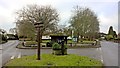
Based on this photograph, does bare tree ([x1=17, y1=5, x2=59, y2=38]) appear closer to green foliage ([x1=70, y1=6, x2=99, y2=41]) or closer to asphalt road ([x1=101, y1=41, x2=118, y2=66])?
→ green foliage ([x1=70, y1=6, x2=99, y2=41])

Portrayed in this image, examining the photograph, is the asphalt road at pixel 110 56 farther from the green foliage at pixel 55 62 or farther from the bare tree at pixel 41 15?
the bare tree at pixel 41 15

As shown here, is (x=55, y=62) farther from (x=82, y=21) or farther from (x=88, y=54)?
(x=82, y=21)

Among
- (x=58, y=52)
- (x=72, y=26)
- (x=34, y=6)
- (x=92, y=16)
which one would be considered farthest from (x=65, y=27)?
(x=58, y=52)

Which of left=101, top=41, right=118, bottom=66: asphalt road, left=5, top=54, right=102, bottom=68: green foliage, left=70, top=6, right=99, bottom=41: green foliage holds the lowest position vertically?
left=101, top=41, right=118, bottom=66: asphalt road

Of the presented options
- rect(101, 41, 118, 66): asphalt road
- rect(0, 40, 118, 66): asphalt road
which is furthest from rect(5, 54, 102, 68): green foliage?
rect(0, 40, 118, 66): asphalt road

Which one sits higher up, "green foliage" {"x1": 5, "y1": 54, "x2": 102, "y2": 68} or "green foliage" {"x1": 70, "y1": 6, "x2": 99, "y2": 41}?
"green foliage" {"x1": 70, "y1": 6, "x2": 99, "y2": 41}

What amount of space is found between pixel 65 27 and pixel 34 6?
33.8 ft

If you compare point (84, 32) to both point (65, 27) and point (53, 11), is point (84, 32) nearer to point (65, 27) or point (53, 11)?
point (65, 27)

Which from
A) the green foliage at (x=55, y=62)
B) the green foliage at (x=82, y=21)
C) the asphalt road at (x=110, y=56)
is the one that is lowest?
the asphalt road at (x=110, y=56)

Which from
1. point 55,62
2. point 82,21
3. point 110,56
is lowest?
point 110,56

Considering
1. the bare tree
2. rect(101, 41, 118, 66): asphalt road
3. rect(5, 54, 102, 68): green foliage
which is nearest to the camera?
rect(5, 54, 102, 68): green foliage

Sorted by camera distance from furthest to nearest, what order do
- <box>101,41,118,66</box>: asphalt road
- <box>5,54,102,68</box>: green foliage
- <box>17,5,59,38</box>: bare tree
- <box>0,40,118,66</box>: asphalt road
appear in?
<box>17,5,59,38</box>: bare tree → <box>0,40,118,66</box>: asphalt road → <box>101,41,118,66</box>: asphalt road → <box>5,54,102,68</box>: green foliage

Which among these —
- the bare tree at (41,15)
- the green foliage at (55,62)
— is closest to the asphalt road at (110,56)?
the green foliage at (55,62)

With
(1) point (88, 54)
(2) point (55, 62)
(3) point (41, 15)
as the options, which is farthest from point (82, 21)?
(2) point (55, 62)
